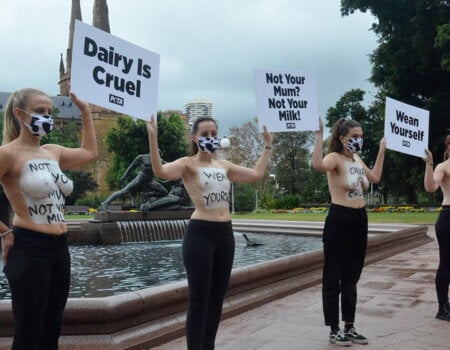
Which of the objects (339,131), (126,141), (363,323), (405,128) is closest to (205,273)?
(339,131)

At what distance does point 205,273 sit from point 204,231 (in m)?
0.32

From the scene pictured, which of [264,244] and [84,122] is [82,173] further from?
[84,122]

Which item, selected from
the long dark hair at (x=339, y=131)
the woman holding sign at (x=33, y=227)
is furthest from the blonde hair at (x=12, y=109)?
the long dark hair at (x=339, y=131)

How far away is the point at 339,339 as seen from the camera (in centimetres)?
489

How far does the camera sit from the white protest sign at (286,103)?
5.48 m

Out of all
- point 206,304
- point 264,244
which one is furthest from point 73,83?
point 264,244

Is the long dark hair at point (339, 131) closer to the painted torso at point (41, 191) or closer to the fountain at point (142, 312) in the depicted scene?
the fountain at point (142, 312)

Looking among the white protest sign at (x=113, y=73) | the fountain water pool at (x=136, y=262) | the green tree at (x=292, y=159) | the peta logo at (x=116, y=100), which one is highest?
the green tree at (x=292, y=159)

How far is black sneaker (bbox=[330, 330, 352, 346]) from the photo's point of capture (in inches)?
190

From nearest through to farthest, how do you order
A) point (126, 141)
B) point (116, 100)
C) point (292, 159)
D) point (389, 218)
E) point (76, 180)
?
1. point (116, 100)
2. point (389, 218)
3. point (126, 141)
4. point (76, 180)
5. point (292, 159)

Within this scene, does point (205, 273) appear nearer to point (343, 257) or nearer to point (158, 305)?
point (158, 305)

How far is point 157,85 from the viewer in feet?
15.1

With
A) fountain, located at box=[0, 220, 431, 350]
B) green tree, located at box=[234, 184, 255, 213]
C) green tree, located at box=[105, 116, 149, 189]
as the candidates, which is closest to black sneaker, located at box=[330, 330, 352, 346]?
fountain, located at box=[0, 220, 431, 350]

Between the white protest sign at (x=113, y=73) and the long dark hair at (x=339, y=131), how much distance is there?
1.81m
